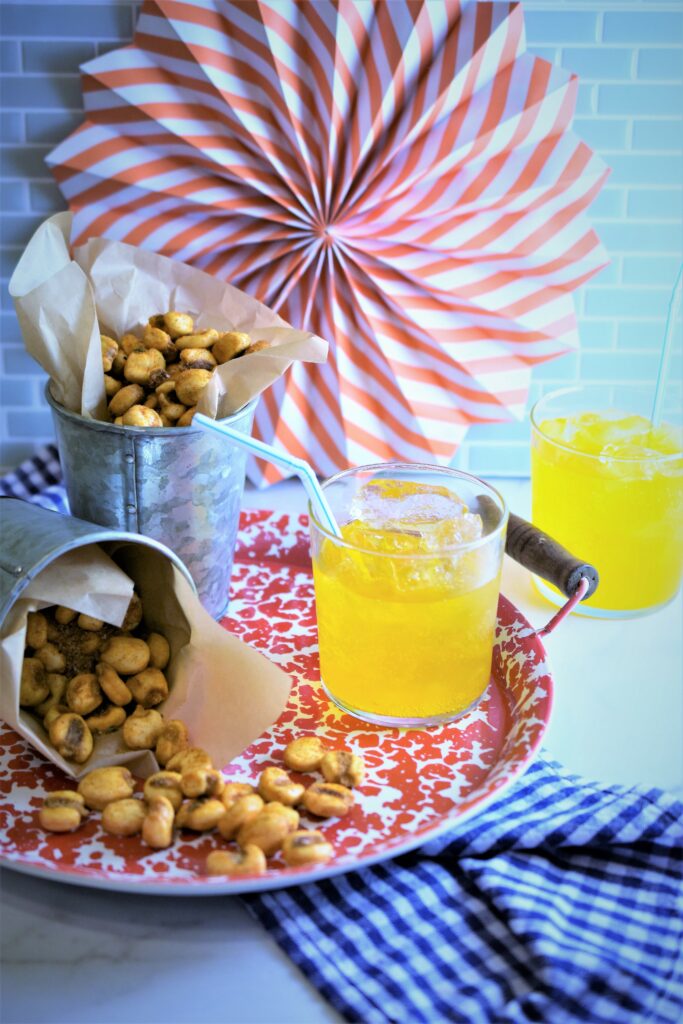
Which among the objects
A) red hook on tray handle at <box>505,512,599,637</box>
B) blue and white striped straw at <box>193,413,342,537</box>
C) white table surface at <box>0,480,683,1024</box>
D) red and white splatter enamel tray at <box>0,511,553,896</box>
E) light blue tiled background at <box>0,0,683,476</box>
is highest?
light blue tiled background at <box>0,0,683,476</box>

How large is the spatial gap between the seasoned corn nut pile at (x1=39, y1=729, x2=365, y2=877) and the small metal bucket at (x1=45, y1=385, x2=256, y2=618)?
23 centimetres

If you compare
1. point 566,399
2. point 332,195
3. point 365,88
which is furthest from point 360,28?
point 566,399

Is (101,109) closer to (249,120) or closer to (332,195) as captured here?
(249,120)

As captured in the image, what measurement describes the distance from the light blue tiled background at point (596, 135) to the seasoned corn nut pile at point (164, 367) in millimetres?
412

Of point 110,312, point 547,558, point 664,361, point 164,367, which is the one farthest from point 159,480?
point 664,361

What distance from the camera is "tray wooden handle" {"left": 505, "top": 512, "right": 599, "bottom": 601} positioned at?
104 cm

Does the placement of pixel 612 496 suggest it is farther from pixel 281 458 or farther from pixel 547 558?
pixel 281 458

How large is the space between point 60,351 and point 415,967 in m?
0.62

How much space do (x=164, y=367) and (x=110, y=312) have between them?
0.12 metres

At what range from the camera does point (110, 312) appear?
1.13 meters

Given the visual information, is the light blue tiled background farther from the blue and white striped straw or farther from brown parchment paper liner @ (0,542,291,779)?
brown parchment paper liner @ (0,542,291,779)

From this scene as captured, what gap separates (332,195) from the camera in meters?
1.36

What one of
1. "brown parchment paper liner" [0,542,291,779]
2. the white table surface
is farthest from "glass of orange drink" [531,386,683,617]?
"brown parchment paper liner" [0,542,291,779]

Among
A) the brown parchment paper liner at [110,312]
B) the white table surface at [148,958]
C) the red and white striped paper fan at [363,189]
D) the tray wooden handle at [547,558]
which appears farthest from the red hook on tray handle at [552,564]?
the red and white striped paper fan at [363,189]
